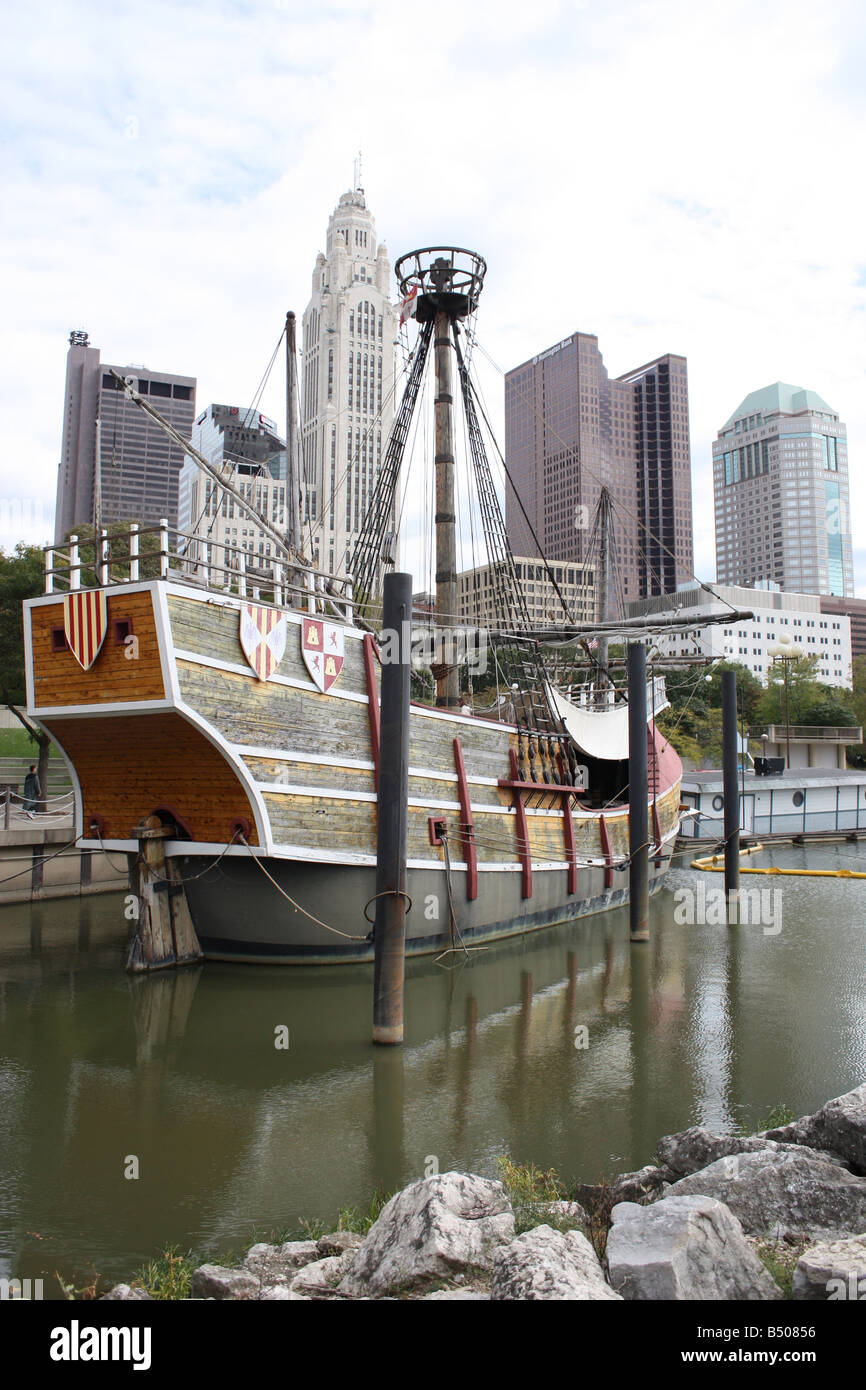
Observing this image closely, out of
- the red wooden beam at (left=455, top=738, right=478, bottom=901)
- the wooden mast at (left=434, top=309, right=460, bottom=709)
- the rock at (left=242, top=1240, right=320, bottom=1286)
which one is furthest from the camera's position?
the wooden mast at (left=434, top=309, right=460, bottom=709)

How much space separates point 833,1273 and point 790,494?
190 m

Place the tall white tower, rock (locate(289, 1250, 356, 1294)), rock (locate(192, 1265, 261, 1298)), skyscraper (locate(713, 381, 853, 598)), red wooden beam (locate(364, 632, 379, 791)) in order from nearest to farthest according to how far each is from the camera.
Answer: rock (locate(192, 1265, 261, 1298))
rock (locate(289, 1250, 356, 1294))
red wooden beam (locate(364, 632, 379, 791))
the tall white tower
skyscraper (locate(713, 381, 853, 598))

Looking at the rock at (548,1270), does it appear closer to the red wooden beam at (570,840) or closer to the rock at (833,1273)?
the rock at (833,1273)

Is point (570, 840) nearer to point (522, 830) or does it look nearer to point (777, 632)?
point (522, 830)

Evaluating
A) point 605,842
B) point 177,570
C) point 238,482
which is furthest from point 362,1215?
point 238,482

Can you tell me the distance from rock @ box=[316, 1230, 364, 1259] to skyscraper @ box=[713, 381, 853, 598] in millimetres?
182179

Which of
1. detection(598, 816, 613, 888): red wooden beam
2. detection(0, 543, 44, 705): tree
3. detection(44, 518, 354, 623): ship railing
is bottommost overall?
detection(598, 816, 613, 888): red wooden beam

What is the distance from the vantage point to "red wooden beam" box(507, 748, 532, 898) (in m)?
14.9

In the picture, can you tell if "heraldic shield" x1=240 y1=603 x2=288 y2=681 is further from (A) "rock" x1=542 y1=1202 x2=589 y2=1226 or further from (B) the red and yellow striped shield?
(A) "rock" x1=542 y1=1202 x2=589 y2=1226

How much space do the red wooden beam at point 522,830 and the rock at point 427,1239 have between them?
9.84 metres

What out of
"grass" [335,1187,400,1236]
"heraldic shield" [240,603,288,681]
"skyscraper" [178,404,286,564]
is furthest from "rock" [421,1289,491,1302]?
"skyscraper" [178,404,286,564]

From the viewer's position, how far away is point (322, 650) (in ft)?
39.1
